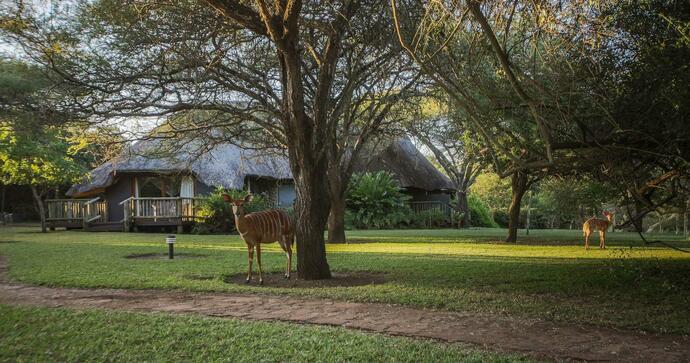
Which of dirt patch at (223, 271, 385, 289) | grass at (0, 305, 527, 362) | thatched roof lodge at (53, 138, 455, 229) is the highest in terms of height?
thatched roof lodge at (53, 138, 455, 229)

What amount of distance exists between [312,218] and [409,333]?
175 inches

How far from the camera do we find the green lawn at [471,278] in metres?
7.09

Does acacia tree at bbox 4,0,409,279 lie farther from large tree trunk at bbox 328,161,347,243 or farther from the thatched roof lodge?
the thatched roof lodge

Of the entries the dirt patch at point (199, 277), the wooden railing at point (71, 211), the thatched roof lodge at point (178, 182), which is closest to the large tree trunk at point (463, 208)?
the thatched roof lodge at point (178, 182)

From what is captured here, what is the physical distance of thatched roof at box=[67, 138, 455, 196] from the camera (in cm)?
2723

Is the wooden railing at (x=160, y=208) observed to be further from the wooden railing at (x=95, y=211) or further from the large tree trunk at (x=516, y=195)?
the large tree trunk at (x=516, y=195)

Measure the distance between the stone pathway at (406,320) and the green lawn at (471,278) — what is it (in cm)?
40

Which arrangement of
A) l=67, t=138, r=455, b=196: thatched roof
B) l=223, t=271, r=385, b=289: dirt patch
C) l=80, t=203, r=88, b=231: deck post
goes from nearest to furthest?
l=223, t=271, r=385, b=289: dirt patch
l=67, t=138, r=455, b=196: thatched roof
l=80, t=203, r=88, b=231: deck post

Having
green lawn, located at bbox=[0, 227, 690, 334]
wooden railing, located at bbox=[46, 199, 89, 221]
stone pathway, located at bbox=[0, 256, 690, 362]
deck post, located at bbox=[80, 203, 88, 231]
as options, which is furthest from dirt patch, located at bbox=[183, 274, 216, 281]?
wooden railing, located at bbox=[46, 199, 89, 221]

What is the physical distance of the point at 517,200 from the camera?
19328 mm

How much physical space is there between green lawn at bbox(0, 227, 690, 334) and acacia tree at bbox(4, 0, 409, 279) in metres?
2.04

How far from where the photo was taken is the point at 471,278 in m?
9.79

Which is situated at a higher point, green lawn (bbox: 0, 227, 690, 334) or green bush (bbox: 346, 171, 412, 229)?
green bush (bbox: 346, 171, 412, 229)

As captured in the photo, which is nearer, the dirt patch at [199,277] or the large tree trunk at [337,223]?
the dirt patch at [199,277]
